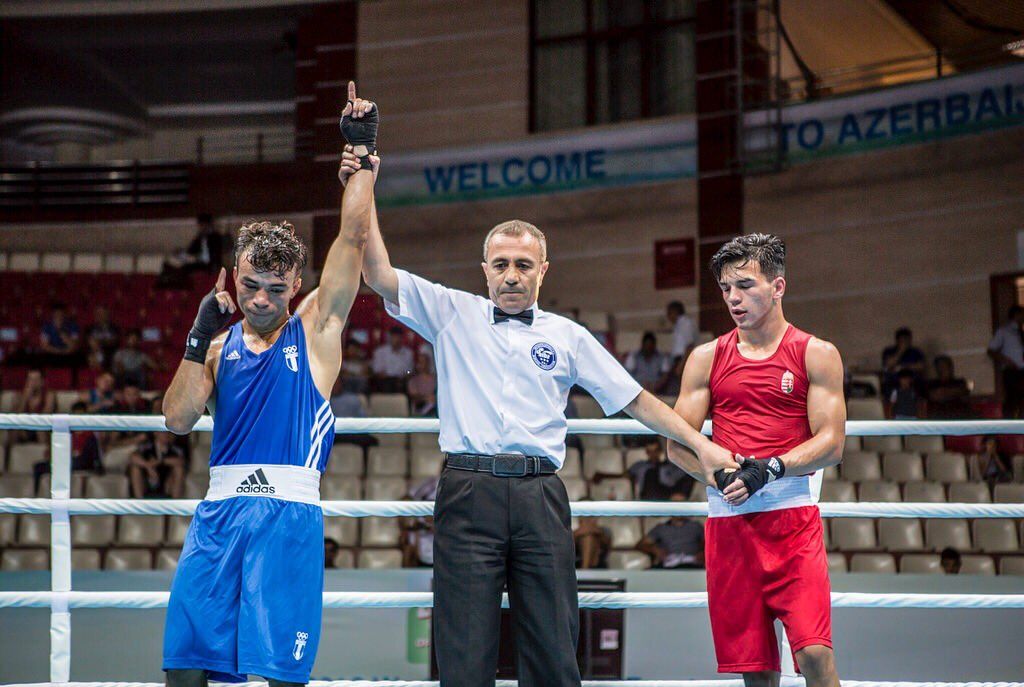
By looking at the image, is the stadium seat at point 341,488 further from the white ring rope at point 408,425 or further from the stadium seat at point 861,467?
the white ring rope at point 408,425

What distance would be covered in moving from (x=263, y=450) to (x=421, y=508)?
0.76 metres

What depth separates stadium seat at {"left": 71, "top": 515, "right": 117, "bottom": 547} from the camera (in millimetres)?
8352

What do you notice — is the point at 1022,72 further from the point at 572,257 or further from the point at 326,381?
the point at 326,381

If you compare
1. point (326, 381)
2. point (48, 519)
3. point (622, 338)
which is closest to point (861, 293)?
point (622, 338)

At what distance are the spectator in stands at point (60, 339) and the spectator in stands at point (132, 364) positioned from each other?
0.89 metres

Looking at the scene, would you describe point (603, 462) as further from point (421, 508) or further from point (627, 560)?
point (421, 508)

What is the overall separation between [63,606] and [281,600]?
3.59ft

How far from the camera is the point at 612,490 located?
332 inches

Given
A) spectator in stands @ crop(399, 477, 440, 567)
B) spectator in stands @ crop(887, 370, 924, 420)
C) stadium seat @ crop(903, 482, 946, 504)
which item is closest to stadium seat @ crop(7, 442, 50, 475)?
spectator in stands @ crop(399, 477, 440, 567)

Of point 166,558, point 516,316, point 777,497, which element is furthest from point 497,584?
point 166,558

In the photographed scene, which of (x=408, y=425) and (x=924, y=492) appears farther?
(x=924, y=492)

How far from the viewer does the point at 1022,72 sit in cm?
1143

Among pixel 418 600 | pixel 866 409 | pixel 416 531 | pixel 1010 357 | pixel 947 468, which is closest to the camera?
pixel 418 600

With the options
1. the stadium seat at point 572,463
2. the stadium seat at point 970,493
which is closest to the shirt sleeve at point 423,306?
the stadium seat at point 572,463
